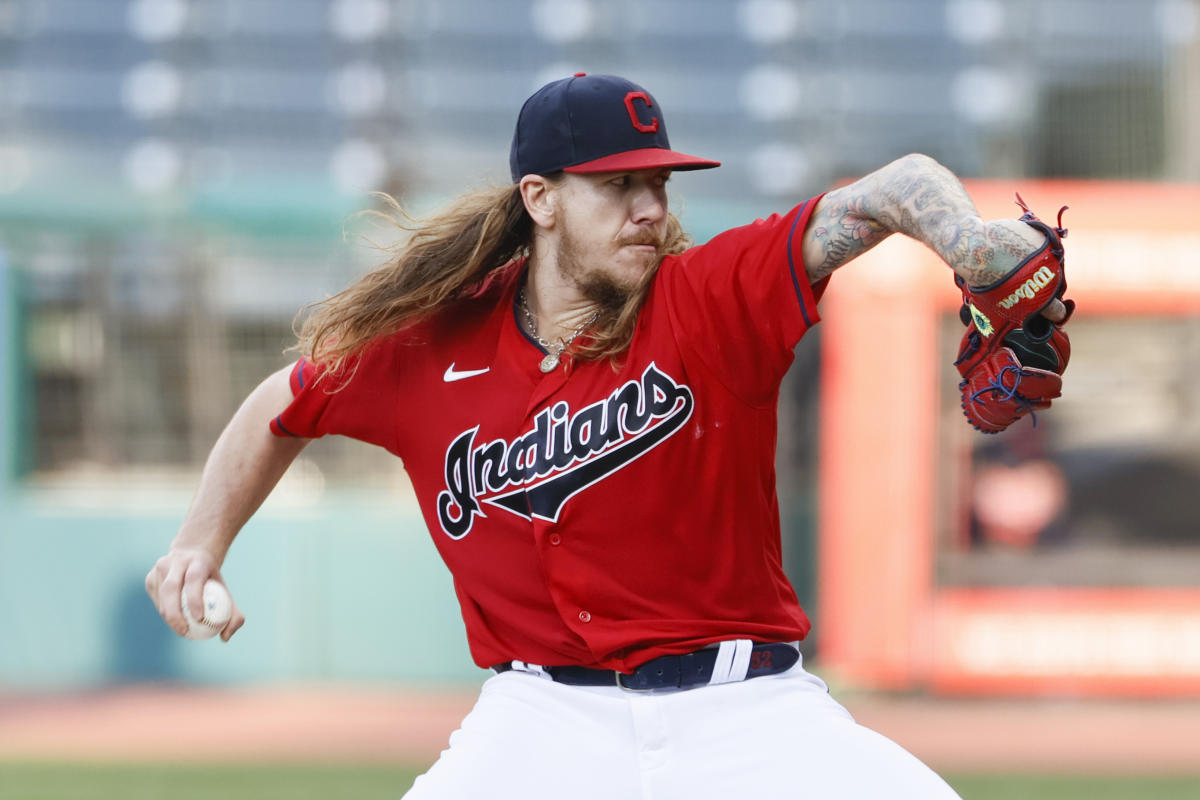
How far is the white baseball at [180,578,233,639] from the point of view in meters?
2.71

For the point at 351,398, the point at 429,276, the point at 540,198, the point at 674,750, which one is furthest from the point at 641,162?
the point at 674,750

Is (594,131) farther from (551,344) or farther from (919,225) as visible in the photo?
(919,225)

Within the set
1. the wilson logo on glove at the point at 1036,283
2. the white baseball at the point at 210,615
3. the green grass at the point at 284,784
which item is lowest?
the green grass at the point at 284,784

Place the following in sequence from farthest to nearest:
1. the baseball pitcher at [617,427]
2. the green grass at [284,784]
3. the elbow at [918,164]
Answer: the green grass at [284,784] → the baseball pitcher at [617,427] → the elbow at [918,164]

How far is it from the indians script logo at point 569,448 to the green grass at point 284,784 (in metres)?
3.80

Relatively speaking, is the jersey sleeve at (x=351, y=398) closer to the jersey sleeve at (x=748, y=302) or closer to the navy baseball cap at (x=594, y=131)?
the navy baseball cap at (x=594, y=131)

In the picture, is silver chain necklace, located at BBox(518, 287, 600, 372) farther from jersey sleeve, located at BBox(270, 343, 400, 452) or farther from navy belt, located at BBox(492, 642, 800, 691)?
navy belt, located at BBox(492, 642, 800, 691)

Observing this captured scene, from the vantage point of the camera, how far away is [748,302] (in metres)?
2.47

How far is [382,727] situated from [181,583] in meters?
5.44

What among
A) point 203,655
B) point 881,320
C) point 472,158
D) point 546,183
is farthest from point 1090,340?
point 546,183

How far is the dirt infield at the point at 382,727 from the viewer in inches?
281

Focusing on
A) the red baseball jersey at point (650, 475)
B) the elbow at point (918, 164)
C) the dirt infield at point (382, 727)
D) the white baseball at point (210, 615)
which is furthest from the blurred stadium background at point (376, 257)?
the elbow at point (918, 164)

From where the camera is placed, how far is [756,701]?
2.59 metres

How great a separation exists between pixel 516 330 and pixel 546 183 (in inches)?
12.3
